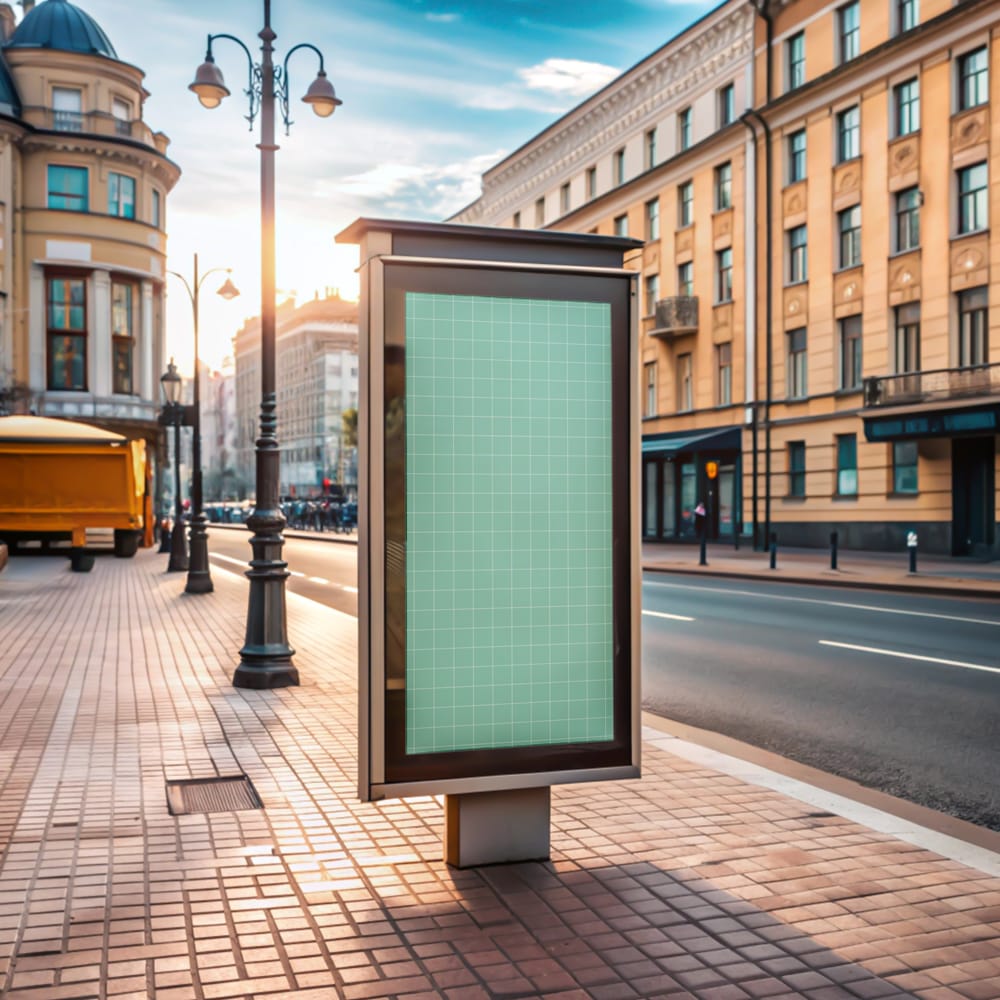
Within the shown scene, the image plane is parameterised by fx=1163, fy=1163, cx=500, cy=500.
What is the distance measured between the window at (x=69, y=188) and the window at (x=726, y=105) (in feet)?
94.0

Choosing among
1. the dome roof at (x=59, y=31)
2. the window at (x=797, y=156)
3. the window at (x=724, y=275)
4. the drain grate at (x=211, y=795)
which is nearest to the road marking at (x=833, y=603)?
the drain grate at (x=211, y=795)

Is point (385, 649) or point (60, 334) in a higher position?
point (60, 334)

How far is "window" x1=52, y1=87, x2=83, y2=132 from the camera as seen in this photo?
166 ft

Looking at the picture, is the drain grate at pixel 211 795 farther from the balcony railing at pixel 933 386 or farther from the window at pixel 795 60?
the window at pixel 795 60

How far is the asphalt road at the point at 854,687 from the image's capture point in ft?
22.0

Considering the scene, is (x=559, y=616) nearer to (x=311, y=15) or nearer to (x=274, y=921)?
(x=274, y=921)

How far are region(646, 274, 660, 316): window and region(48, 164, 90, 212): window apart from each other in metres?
25.5

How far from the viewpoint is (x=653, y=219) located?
143 feet

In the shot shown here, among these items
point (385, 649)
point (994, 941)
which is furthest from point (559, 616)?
point (994, 941)

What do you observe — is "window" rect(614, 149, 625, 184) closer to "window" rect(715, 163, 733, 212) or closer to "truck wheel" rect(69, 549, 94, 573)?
"window" rect(715, 163, 733, 212)

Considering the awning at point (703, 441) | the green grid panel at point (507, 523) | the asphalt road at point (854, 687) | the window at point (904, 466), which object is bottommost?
the asphalt road at point (854, 687)

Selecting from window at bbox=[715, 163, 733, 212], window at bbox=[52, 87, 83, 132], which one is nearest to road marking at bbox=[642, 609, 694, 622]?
window at bbox=[715, 163, 733, 212]

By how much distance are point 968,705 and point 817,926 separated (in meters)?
5.13

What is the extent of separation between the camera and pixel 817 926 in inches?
153
